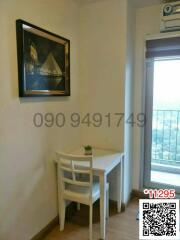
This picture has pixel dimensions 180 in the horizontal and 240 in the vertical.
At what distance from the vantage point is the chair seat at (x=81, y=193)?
6.54 feet

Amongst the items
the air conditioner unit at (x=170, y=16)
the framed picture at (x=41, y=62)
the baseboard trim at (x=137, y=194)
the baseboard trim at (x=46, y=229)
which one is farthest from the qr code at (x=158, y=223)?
the air conditioner unit at (x=170, y=16)

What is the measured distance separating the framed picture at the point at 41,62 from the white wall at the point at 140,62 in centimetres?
93

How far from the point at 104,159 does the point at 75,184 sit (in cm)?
41

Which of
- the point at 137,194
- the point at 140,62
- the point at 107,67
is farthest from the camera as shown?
the point at 137,194

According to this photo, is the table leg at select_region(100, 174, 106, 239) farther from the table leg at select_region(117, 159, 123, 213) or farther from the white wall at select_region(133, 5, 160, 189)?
the white wall at select_region(133, 5, 160, 189)

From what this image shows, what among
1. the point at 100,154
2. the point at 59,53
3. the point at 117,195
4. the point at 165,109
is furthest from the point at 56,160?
the point at 165,109

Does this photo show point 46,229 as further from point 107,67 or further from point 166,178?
point 107,67

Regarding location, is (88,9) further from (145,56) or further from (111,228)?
(111,228)

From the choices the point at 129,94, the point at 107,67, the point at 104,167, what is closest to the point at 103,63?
the point at 107,67

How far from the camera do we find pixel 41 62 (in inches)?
74.6

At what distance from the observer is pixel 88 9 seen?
247 cm

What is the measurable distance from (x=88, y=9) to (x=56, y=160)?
179 centimetres

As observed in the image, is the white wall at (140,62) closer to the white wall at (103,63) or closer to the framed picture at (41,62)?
the white wall at (103,63)

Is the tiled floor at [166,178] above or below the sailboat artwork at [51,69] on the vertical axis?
below
